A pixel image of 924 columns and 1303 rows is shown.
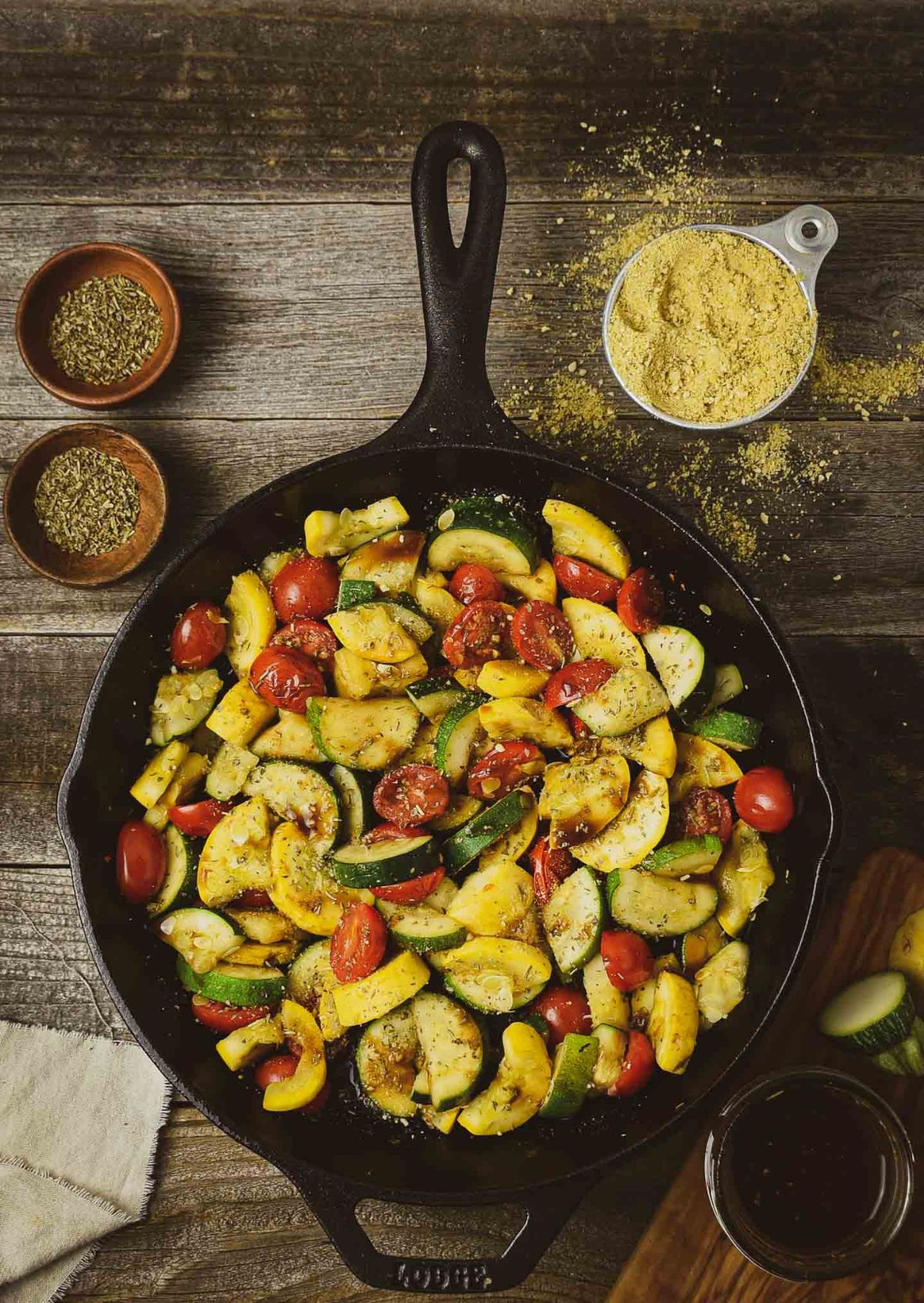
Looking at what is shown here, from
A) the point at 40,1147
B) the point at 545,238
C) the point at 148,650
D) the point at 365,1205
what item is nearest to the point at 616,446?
the point at 545,238

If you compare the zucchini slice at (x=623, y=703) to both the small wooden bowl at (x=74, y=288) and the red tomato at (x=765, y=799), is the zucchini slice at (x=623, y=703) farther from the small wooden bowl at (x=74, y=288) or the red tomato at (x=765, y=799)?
the small wooden bowl at (x=74, y=288)

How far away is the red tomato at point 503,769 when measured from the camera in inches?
95.0

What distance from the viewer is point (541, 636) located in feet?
8.09

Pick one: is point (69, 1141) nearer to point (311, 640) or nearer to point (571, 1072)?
point (571, 1072)

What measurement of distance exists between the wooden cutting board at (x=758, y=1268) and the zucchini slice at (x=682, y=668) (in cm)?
65

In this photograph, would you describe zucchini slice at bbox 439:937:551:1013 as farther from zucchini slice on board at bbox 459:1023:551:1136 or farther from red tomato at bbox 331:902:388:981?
red tomato at bbox 331:902:388:981

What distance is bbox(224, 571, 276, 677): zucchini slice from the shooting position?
8.23ft

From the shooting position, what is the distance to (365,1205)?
2750 millimetres

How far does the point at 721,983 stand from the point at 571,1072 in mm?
390

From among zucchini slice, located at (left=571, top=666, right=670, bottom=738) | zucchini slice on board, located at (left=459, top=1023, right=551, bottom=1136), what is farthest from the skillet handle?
zucchini slice, located at (left=571, top=666, right=670, bottom=738)

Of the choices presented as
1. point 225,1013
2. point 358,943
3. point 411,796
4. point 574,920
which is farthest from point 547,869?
point 225,1013

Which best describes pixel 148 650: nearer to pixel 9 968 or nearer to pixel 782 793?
pixel 9 968

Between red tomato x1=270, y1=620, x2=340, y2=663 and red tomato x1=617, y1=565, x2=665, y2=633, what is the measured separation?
67 cm

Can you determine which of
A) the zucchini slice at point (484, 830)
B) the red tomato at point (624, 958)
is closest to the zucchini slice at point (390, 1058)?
the zucchini slice at point (484, 830)
